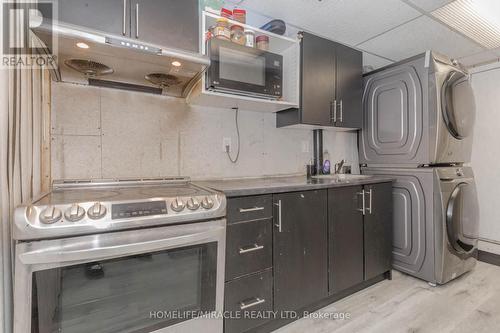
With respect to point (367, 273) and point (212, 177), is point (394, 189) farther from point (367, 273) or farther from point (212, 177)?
point (212, 177)

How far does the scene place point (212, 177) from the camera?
77.7 inches

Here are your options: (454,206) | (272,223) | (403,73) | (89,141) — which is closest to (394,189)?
(454,206)

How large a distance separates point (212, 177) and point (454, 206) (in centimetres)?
214

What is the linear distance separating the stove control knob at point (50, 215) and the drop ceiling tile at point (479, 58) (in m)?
3.92

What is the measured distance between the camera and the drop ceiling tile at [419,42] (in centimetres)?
209

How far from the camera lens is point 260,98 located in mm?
1813

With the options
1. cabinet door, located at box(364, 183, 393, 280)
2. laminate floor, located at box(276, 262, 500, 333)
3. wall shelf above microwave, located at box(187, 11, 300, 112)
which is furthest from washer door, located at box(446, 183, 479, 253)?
wall shelf above microwave, located at box(187, 11, 300, 112)

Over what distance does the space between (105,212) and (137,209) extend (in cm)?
12

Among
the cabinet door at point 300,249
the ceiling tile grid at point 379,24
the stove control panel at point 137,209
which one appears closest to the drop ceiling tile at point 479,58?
the ceiling tile grid at point 379,24

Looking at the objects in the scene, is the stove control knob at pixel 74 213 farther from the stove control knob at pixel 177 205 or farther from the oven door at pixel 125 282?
the stove control knob at pixel 177 205

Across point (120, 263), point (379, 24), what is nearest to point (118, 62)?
point (120, 263)

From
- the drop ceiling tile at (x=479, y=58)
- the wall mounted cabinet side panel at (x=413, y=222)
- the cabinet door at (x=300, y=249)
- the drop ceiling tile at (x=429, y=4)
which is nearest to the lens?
the cabinet door at (x=300, y=249)

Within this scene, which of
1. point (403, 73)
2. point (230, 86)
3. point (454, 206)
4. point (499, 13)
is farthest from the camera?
point (403, 73)

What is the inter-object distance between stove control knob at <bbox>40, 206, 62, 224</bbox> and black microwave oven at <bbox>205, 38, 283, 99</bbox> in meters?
1.06
